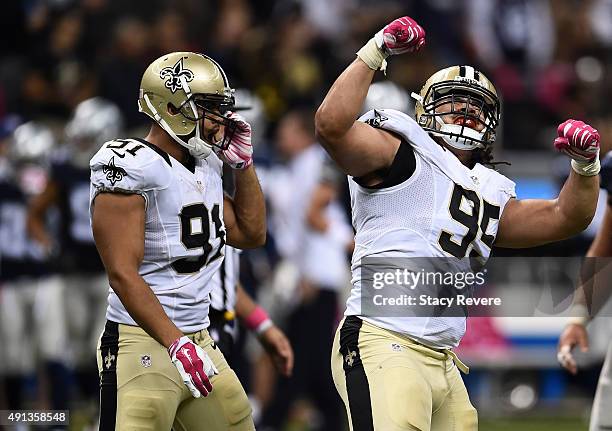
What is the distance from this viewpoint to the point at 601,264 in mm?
5340

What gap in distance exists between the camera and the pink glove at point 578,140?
447 centimetres

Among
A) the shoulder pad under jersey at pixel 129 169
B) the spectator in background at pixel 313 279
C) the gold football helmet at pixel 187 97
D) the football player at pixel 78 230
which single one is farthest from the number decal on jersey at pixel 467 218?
the football player at pixel 78 230

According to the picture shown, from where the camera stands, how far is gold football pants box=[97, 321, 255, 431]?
175 inches

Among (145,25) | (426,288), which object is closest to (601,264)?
(426,288)

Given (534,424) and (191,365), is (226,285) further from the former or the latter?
(534,424)

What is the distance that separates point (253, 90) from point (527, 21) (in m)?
3.01

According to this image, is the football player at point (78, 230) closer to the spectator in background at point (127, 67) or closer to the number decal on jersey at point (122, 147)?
the spectator in background at point (127, 67)

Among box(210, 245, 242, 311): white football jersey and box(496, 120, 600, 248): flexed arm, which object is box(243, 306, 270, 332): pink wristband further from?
box(496, 120, 600, 248): flexed arm

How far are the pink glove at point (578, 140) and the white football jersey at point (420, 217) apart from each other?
0.37 m

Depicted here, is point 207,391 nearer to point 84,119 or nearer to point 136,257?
point 136,257

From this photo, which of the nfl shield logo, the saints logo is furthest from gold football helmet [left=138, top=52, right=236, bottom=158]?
the nfl shield logo

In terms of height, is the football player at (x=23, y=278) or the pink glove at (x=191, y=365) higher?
the football player at (x=23, y=278)

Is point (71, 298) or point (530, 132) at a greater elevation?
point (530, 132)

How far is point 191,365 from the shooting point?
4.28 meters
